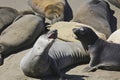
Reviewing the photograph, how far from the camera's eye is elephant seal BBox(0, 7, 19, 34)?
7.97m

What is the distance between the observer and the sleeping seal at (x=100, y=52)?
6.12 m

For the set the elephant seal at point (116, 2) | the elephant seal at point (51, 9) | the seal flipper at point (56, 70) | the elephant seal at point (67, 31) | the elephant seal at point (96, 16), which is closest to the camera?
the seal flipper at point (56, 70)

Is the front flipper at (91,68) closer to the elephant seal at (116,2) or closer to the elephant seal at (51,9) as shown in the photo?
the elephant seal at (51,9)

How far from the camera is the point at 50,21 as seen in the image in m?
8.44

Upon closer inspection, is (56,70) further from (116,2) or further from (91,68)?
(116,2)

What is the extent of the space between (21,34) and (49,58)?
144 cm

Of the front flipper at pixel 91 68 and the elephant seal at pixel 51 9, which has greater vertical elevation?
the elephant seal at pixel 51 9

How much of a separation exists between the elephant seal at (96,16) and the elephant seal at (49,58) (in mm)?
1120

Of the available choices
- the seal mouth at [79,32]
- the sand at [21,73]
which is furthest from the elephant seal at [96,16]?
the sand at [21,73]

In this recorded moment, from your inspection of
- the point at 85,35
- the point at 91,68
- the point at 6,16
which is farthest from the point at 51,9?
the point at 91,68

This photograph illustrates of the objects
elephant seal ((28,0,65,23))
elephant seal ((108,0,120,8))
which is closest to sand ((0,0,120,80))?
elephant seal ((28,0,65,23))

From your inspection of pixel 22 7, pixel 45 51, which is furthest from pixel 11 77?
pixel 22 7

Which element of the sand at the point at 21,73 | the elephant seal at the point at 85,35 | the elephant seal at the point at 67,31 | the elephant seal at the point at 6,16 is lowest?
the sand at the point at 21,73

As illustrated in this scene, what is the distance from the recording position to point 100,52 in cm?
629
